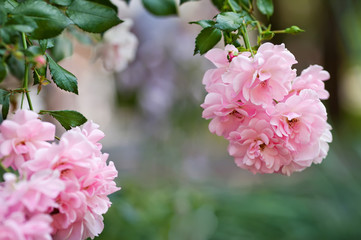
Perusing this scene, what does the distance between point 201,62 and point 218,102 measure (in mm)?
2171

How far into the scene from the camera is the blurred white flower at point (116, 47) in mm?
972

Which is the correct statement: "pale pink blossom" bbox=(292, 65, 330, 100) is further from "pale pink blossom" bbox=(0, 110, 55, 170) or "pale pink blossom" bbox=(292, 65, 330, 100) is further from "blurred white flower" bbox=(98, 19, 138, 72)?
"blurred white flower" bbox=(98, 19, 138, 72)

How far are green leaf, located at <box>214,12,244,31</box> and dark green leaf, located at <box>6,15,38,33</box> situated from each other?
195mm

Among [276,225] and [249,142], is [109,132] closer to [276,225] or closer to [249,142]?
[276,225]

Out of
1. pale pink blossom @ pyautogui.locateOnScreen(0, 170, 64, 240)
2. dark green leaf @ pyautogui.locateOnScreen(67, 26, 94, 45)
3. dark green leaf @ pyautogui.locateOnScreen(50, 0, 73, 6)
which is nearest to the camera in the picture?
pale pink blossom @ pyautogui.locateOnScreen(0, 170, 64, 240)

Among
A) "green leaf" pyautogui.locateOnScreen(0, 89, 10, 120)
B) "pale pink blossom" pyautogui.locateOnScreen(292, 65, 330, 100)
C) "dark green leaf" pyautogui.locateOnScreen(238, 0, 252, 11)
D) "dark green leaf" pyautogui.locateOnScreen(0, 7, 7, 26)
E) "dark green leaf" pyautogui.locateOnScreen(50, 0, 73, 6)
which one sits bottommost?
"green leaf" pyautogui.locateOnScreen(0, 89, 10, 120)

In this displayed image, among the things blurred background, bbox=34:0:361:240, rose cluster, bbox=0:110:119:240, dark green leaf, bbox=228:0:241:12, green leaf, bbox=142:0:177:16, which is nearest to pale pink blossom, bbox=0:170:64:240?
rose cluster, bbox=0:110:119:240

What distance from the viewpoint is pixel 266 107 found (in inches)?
19.3

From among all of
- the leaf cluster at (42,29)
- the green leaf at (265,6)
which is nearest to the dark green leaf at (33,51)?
the leaf cluster at (42,29)

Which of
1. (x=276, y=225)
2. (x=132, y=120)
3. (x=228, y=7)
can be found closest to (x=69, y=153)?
(x=228, y=7)

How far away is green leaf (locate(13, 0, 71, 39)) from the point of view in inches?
17.6

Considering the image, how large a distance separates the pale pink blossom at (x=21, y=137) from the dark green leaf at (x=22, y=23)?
8 cm

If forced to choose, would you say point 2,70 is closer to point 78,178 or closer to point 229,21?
point 78,178

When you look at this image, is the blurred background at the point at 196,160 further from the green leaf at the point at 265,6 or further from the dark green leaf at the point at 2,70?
the dark green leaf at the point at 2,70
